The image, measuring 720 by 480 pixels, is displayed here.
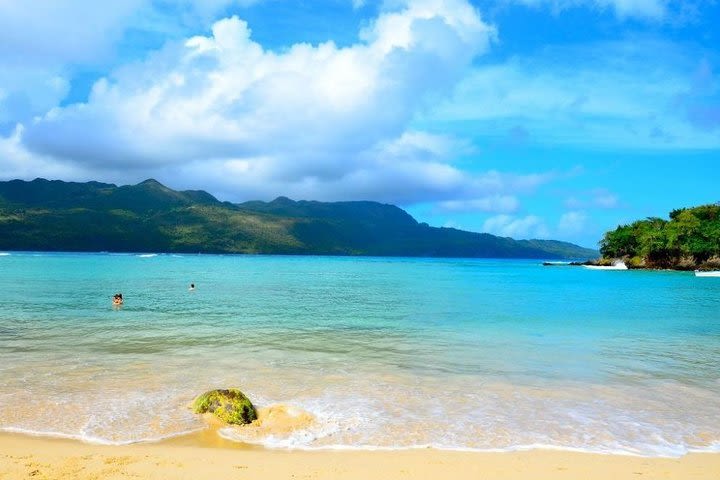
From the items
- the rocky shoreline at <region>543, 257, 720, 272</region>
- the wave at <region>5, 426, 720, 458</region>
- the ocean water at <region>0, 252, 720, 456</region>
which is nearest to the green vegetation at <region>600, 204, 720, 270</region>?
the rocky shoreline at <region>543, 257, 720, 272</region>

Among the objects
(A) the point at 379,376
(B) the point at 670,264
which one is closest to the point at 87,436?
(A) the point at 379,376

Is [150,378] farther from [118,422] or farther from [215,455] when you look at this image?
[215,455]

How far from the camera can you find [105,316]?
1248 inches

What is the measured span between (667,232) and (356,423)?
146337mm

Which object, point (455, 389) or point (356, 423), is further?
point (455, 389)

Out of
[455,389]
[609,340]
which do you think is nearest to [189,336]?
[455,389]

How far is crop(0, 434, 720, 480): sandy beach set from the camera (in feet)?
29.0

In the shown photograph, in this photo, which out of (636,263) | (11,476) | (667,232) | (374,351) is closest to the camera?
(11,476)

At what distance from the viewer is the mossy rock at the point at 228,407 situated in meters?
11.9

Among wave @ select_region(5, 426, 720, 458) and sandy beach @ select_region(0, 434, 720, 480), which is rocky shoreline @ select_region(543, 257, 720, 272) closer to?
wave @ select_region(5, 426, 720, 458)

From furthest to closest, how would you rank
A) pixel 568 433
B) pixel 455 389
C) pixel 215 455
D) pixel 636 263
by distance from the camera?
pixel 636 263 < pixel 455 389 < pixel 568 433 < pixel 215 455

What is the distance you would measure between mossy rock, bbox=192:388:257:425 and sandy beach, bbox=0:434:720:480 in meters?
1.15

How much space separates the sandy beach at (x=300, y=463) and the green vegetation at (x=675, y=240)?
140m

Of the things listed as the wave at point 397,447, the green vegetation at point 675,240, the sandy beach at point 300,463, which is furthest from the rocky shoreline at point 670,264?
the sandy beach at point 300,463
